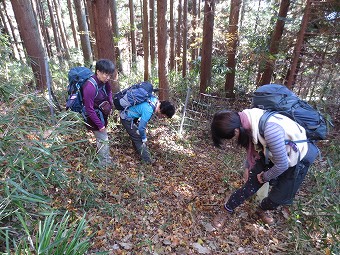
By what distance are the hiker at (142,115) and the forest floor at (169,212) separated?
32 centimetres

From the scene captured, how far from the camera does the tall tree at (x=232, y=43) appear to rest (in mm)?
9493

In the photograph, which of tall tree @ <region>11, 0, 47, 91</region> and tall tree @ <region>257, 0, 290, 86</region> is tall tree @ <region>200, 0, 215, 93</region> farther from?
tall tree @ <region>11, 0, 47, 91</region>

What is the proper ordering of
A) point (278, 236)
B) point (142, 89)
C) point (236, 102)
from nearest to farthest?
point (278, 236) < point (142, 89) < point (236, 102)

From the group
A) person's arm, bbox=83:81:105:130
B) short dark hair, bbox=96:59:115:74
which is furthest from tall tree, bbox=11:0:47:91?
short dark hair, bbox=96:59:115:74

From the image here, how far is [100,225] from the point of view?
303 cm

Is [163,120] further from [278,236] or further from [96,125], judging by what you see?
[278,236]

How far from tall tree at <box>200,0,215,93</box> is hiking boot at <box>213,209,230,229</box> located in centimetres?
705

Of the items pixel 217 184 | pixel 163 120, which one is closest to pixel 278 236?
pixel 217 184

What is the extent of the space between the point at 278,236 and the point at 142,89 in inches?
130

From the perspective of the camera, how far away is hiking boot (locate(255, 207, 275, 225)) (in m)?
3.51

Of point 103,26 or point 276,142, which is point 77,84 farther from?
point 276,142

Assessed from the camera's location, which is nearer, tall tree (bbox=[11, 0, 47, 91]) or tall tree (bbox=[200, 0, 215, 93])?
tall tree (bbox=[11, 0, 47, 91])

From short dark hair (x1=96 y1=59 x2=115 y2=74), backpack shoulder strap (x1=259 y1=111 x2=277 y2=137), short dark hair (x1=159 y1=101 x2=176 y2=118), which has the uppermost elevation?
short dark hair (x1=96 y1=59 x2=115 y2=74)

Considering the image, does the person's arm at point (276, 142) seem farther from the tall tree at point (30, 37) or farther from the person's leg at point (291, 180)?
the tall tree at point (30, 37)
